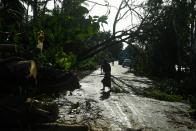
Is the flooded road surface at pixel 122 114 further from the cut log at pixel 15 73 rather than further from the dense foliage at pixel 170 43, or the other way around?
the dense foliage at pixel 170 43

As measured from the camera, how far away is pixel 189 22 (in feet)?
108

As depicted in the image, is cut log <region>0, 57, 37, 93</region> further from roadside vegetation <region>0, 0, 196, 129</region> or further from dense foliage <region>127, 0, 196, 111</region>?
dense foliage <region>127, 0, 196, 111</region>

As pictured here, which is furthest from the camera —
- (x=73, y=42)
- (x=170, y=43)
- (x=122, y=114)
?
(x=170, y=43)

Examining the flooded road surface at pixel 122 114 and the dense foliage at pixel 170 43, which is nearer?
the flooded road surface at pixel 122 114

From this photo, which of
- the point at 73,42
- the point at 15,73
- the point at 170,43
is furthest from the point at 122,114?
the point at 170,43

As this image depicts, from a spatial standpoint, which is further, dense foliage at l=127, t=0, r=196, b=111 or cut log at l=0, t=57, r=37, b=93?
dense foliage at l=127, t=0, r=196, b=111

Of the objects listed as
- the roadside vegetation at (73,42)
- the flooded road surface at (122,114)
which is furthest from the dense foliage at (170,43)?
the flooded road surface at (122,114)

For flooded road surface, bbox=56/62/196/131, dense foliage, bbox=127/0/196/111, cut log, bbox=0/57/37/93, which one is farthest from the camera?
dense foliage, bbox=127/0/196/111

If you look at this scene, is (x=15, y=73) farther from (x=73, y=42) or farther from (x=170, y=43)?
(x=170, y=43)

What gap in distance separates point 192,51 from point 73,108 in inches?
765

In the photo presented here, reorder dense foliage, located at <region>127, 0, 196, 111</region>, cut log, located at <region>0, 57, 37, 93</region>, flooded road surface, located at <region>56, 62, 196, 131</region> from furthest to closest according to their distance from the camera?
dense foliage, located at <region>127, 0, 196, 111</region>
flooded road surface, located at <region>56, 62, 196, 131</region>
cut log, located at <region>0, 57, 37, 93</region>

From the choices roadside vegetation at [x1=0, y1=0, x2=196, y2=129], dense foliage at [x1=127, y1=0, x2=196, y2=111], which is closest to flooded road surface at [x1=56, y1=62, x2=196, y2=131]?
roadside vegetation at [x1=0, y1=0, x2=196, y2=129]

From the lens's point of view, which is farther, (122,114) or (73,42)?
(73,42)

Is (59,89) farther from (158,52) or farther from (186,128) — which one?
(158,52)
